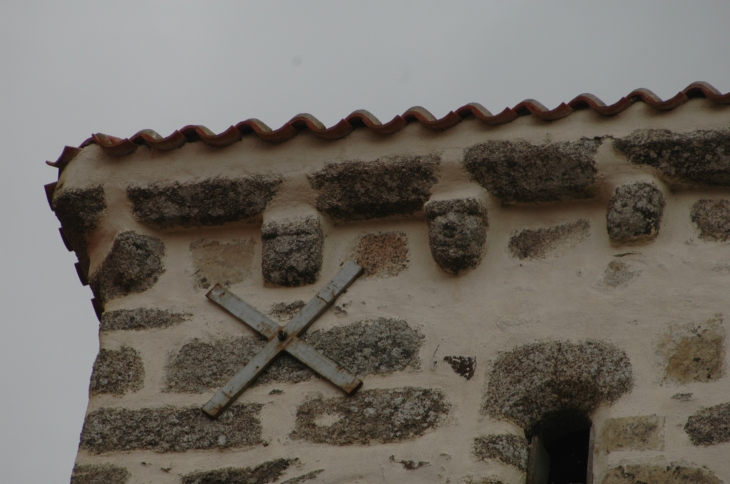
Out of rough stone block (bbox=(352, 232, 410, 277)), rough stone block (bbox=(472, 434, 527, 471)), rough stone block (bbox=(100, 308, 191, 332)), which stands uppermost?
rough stone block (bbox=(352, 232, 410, 277))

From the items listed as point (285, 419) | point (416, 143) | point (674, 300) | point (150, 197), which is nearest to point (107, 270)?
point (150, 197)

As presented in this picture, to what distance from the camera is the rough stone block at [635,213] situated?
12.1 feet

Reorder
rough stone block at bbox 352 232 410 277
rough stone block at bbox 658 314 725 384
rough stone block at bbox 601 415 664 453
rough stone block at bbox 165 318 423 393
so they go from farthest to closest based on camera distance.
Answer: rough stone block at bbox 352 232 410 277, rough stone block at bbox 165 318 423 393, rough stone block at bbox 658 314 725 384, rough stone block at bbox 601 415 664 453

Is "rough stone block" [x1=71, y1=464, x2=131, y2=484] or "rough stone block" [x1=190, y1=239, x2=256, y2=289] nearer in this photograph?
"rough stone block" [x1=71, y1=464, x2=131, y2=484]

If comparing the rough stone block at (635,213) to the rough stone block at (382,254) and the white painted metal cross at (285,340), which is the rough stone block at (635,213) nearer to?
the rough stone block at (382,254)

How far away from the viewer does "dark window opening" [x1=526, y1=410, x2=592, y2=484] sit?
11.4ft

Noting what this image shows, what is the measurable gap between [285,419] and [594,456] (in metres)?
1.00

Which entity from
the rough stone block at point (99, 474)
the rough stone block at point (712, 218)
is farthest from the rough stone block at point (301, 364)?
the rough stone block at point (712, 218)

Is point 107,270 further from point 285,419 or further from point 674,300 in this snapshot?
point 674,300

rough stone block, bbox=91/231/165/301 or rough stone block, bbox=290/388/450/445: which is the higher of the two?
rough stone block, bbox=91/231/165/301

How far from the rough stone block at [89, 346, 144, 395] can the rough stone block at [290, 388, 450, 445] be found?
635 mm

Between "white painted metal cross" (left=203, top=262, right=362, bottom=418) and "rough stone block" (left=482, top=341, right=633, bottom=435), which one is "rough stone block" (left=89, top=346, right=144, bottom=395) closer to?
"white painted metal cross" (left=203, top=262, right=362, bottom=418)

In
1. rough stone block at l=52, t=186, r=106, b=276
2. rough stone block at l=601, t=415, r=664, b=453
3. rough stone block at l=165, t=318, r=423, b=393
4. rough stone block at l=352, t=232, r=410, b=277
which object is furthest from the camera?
rough stone block at l=52, t=186, r=106, b=276

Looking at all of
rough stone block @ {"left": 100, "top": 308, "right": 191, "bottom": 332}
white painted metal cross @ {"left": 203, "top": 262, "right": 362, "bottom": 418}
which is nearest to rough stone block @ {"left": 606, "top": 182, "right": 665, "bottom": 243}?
white painted metal cross @ {"left": 203, "top": 262, "right": 362, "bottom": 418}
